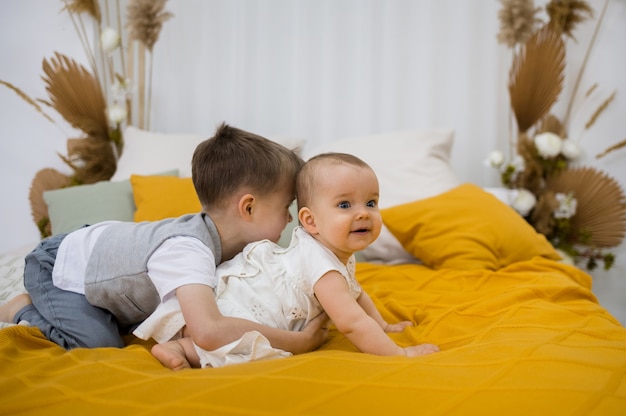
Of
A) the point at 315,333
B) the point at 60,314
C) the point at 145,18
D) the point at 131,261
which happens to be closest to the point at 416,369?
the point at 315,333

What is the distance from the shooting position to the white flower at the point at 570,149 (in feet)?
8.89

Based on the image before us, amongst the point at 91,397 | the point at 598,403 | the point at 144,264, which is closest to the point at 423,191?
the point at 144,264

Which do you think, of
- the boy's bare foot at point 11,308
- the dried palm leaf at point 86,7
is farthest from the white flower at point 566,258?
the dried palm leaf at point 86,7

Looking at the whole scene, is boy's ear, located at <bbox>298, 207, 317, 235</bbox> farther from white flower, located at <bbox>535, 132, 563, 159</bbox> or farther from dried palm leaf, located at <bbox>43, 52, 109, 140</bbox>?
dried palm leaf, located at <bbox>43, 52, 109, 140</bbox>

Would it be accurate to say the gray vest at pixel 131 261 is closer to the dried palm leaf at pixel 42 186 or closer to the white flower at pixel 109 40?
the dried palm leaf at pixel 42 186

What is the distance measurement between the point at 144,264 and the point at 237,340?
0.31m

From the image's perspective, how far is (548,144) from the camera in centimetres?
265

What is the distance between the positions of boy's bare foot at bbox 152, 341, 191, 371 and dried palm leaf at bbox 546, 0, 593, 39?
8.61 feet

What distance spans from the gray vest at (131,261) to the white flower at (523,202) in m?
1.84

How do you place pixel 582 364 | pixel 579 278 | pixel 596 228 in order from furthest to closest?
pixel 596 228 < pixel 579 278 < pixel 582 364

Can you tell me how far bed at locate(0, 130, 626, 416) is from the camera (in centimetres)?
70

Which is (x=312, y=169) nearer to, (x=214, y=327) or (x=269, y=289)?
(x=269, y=289)

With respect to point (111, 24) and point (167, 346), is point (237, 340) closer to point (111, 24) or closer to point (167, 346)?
point (167, 346)

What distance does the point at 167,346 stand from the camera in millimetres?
1061
